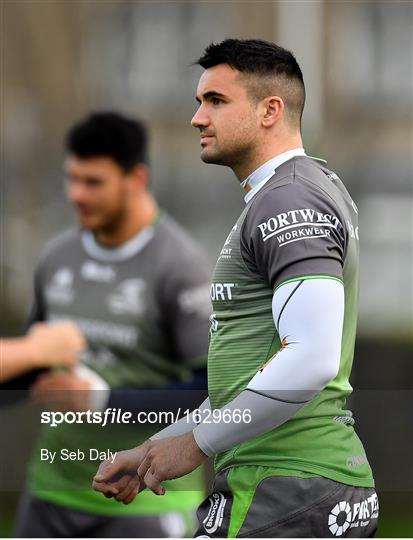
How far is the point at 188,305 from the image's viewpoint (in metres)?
4.85

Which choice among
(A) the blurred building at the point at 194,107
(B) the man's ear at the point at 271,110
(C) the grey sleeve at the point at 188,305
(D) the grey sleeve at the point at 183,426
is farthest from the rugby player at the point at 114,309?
(A) the blurred building at the point at 194,107

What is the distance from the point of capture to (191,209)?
1268 centimetres

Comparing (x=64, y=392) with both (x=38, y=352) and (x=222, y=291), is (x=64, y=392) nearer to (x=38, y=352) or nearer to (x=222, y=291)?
(x=38, y=352)

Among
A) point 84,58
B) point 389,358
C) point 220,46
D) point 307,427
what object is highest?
point 84,58

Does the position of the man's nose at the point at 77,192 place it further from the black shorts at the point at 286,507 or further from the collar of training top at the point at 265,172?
the black shorts at the point at 286,507

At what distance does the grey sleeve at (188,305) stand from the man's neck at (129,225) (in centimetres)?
33

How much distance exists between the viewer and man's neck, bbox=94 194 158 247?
5.28m

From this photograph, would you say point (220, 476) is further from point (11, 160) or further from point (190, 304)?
point (11, 160)

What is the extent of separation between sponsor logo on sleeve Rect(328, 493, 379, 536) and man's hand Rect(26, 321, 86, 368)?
1.75 metres

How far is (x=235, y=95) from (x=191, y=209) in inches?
381

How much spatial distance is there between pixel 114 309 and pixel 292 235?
246cm

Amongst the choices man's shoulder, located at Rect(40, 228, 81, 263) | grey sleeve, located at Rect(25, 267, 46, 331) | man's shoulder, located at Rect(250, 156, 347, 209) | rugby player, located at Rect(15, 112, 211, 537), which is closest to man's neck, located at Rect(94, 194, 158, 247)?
rugby player, located at Rect(15, 112, 211, 537)

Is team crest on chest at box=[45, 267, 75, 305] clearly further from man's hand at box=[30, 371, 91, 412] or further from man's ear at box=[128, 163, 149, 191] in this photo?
man's hand at box=[30, 371, 91, 412]

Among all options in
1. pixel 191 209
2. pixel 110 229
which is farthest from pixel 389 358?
pixel 110 229
